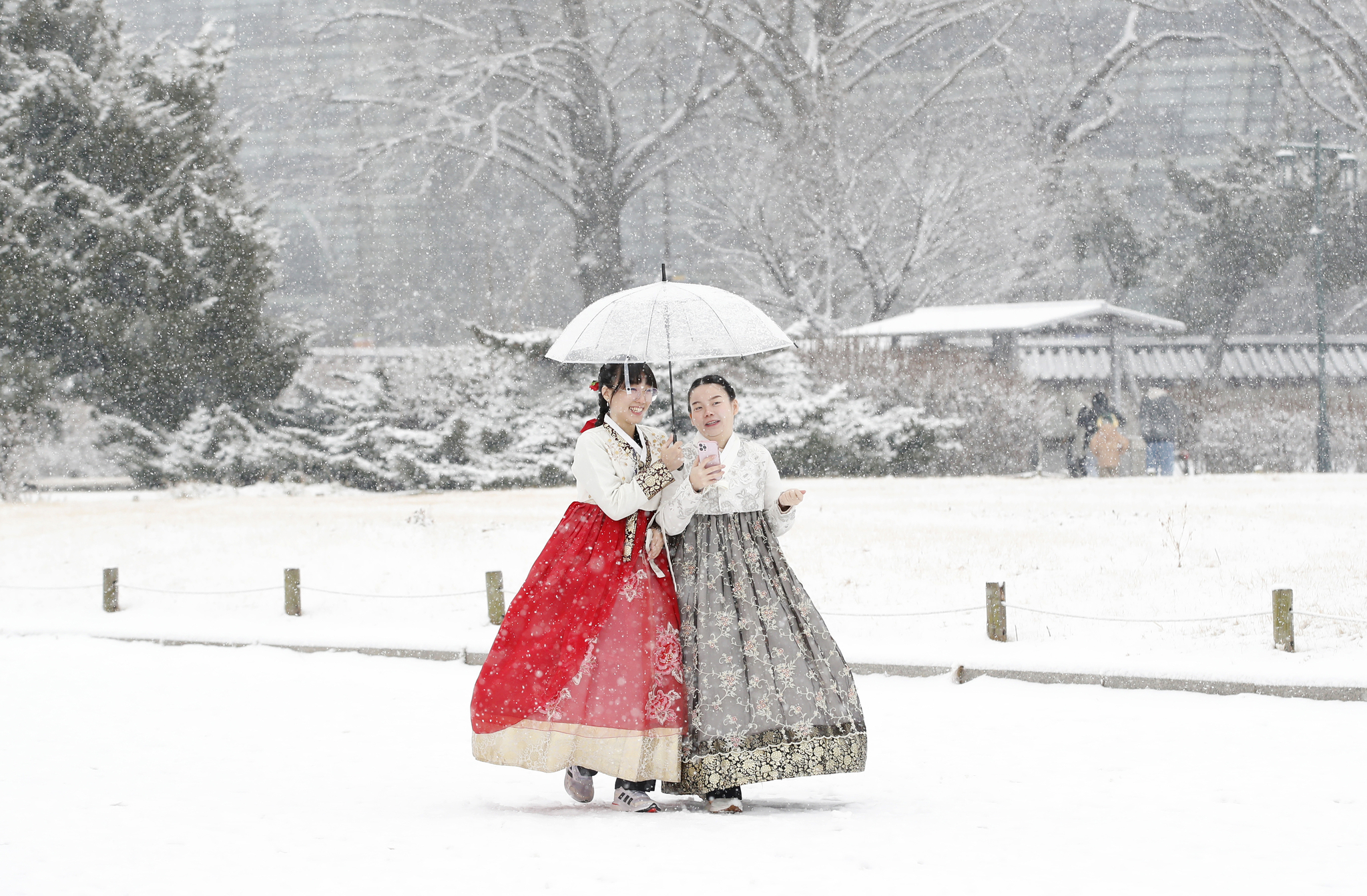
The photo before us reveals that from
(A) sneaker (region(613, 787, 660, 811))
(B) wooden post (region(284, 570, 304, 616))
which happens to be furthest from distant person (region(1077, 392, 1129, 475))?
(A) sneaker (region(613, 787, 660, 811))

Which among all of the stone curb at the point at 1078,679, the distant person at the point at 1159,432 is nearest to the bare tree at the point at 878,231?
the distant person at the point at 1159,432

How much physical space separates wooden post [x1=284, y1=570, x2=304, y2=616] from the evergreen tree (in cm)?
1377

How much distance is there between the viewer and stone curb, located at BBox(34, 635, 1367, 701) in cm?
734

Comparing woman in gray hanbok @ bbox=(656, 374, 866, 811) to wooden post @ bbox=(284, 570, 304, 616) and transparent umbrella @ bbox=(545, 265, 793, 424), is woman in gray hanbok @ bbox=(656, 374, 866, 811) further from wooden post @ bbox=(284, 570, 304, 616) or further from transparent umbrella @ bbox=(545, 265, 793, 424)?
wooden post @ bbox=(284, 570, 304, 616)

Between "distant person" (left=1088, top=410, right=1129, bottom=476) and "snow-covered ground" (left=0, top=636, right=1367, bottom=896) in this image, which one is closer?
"snow-covered ground" (left=0, top=636, right=1367, bottom=896)

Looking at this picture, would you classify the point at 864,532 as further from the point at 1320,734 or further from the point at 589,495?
the point at 589,495

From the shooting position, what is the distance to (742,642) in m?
5.12

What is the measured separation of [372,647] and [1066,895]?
6842 mm

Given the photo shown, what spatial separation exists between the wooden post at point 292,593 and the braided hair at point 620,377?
698cm

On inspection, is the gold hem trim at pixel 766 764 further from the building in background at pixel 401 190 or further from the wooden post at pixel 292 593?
the building in background at pixel 401 190

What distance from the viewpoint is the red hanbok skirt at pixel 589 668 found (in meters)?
5.07

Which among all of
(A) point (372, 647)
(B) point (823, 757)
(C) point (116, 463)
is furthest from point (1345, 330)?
(B) point (823, 757)

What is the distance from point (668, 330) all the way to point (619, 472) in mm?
557

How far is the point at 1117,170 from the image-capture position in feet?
114
